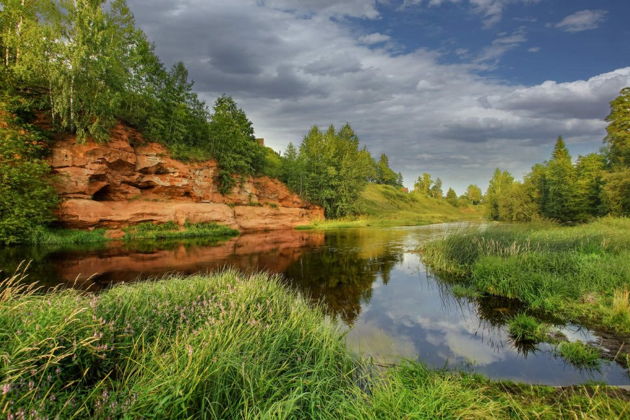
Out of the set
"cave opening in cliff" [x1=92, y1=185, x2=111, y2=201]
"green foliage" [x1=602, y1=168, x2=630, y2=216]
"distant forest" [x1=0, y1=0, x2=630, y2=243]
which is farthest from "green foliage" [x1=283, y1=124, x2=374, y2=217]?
"green foliage" [x1=602, y1=168, x2=630, y2=216]

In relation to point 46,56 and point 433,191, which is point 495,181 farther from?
point 46,56

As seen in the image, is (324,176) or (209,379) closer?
(209,379)

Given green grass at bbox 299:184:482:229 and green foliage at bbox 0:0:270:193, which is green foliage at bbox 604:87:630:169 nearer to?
green grass at bbox 299:184:482:229

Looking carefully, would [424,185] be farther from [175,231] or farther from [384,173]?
[175,231]

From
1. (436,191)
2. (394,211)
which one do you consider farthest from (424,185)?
(394,211)

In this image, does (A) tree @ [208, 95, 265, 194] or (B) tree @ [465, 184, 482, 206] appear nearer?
(A) tree @ [208, 95, 265, 194]

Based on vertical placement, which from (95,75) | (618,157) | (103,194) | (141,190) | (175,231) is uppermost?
(95,75)

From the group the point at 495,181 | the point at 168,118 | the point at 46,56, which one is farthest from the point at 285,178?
the point at 495,181

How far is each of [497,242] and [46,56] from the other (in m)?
37.1

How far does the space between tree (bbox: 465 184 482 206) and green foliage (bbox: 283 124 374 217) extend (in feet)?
332

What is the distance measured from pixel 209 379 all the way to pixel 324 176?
53.3 meters

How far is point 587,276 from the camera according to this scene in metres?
10.2

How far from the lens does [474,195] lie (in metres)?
140

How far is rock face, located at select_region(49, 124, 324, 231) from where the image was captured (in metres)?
26.3
